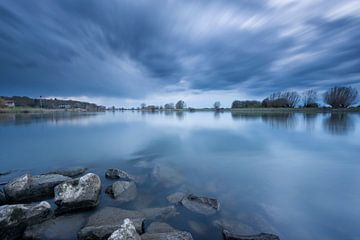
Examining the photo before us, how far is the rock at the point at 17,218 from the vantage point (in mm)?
3701

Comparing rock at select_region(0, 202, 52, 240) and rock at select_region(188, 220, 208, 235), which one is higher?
rock at select_region(0, 202, 52, 240)

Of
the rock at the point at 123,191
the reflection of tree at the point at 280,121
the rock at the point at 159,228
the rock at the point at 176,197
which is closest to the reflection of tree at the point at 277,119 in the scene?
the reflection of tree at the point at 280,121

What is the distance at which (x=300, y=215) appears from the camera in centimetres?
493

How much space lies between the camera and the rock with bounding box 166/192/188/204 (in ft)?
17.8

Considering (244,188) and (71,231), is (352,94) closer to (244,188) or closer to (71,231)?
(244,188)

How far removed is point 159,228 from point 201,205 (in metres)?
1.49

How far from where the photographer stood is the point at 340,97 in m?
83.1

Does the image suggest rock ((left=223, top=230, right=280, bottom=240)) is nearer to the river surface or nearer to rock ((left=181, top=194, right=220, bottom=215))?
the river surface

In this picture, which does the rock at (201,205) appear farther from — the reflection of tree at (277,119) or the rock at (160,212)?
the reflection of tree at (277,119)

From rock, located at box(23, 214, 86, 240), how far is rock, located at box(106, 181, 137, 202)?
1216 mm

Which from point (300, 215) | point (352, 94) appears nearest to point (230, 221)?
point (300, 215)

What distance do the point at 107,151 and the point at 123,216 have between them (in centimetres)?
858

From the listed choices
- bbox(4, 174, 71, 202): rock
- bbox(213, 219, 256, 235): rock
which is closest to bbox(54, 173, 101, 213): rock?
bbox(4, 174, 71, 202): rock

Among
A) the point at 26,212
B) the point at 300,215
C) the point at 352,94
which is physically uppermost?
the point at 352,94
